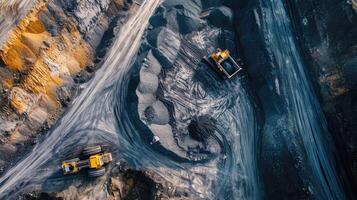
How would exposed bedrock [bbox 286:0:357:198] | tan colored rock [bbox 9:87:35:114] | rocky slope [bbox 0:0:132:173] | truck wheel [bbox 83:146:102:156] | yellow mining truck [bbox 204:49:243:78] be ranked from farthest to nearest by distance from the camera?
yellow mining truck [bbox 204:49:243:78] → truck wheel [bbox 83:146:102:156] → rocky slope [bbox 0:0:132:173] → tan colored rock [bbox 9:87:35:114] → exposed bedrock [bbox 286:0:357:198]

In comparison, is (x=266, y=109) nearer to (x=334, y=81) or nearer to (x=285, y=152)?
(x=285, y=152)

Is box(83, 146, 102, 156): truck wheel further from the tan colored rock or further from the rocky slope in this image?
the tan colored rock

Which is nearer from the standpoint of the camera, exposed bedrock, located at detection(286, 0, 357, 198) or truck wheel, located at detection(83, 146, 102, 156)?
exposed bedrock, located at detection(286, 0, 357, 198)

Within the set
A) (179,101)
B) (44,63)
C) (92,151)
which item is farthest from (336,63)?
(44,63)

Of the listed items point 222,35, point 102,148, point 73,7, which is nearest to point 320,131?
point 222,35

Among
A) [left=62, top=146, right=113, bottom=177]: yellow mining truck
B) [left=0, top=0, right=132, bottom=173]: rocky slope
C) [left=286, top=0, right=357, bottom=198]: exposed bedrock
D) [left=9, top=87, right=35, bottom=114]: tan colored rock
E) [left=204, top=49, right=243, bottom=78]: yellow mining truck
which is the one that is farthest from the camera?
[left=204, top=49, right=243, bottom=78]: yellow mining truck

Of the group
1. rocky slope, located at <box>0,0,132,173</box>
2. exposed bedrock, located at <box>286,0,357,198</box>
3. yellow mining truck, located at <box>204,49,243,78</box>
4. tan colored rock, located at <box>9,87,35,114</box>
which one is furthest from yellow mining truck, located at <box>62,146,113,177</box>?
exposed bedrock, located at <box>286,0,357,198</box>
